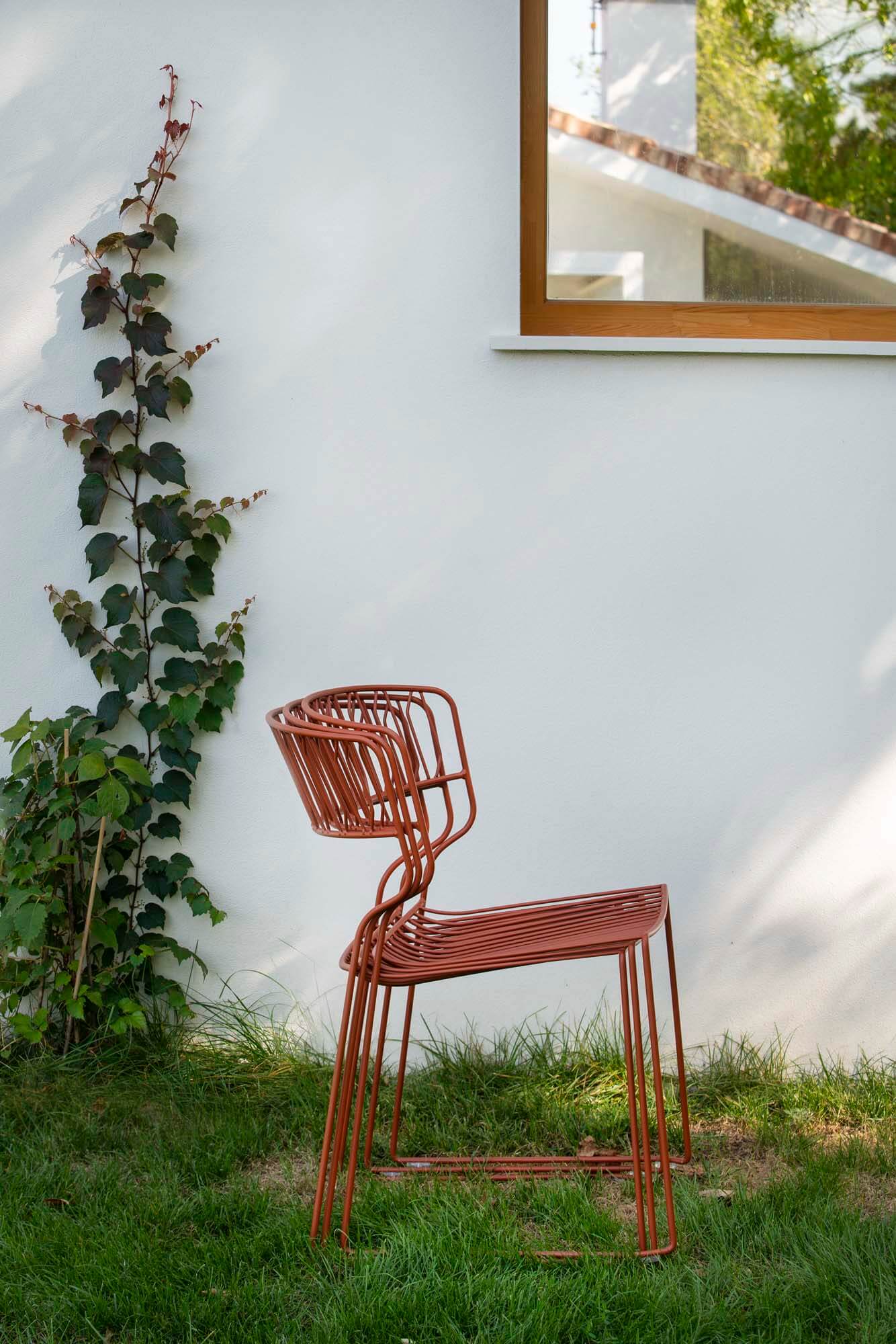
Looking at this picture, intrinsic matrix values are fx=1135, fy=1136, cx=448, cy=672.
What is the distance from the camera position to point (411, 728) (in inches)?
85.1

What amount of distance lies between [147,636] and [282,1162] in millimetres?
1184

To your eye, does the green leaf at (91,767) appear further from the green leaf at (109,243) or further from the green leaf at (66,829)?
the green leaf at (109,243)

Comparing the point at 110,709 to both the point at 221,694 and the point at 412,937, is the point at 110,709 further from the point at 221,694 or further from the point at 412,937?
the point at 412,937

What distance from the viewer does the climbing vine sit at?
2516mm

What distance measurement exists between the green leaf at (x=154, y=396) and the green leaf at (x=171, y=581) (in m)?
0.32

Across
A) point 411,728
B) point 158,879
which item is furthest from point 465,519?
point 158,879

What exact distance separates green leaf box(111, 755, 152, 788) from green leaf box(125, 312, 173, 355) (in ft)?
2.94

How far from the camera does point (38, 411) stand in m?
2.60

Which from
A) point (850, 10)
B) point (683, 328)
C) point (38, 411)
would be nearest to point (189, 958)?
point (38, 411)

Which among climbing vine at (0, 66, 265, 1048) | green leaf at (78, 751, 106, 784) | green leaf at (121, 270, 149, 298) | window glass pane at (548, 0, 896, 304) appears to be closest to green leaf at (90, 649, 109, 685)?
climbing vine at (0, 66, 265, 1048)

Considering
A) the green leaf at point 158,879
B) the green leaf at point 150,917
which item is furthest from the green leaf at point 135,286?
the green leaf at point 150,917

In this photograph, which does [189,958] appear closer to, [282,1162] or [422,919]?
[282,1162]

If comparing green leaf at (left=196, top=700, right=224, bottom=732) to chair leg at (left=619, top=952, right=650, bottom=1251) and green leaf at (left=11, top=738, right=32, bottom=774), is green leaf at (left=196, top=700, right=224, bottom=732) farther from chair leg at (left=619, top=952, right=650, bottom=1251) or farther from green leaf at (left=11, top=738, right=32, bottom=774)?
chair leg at (left=619, top=952, right=650, bottom=1251)

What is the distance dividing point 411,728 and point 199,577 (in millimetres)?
726
